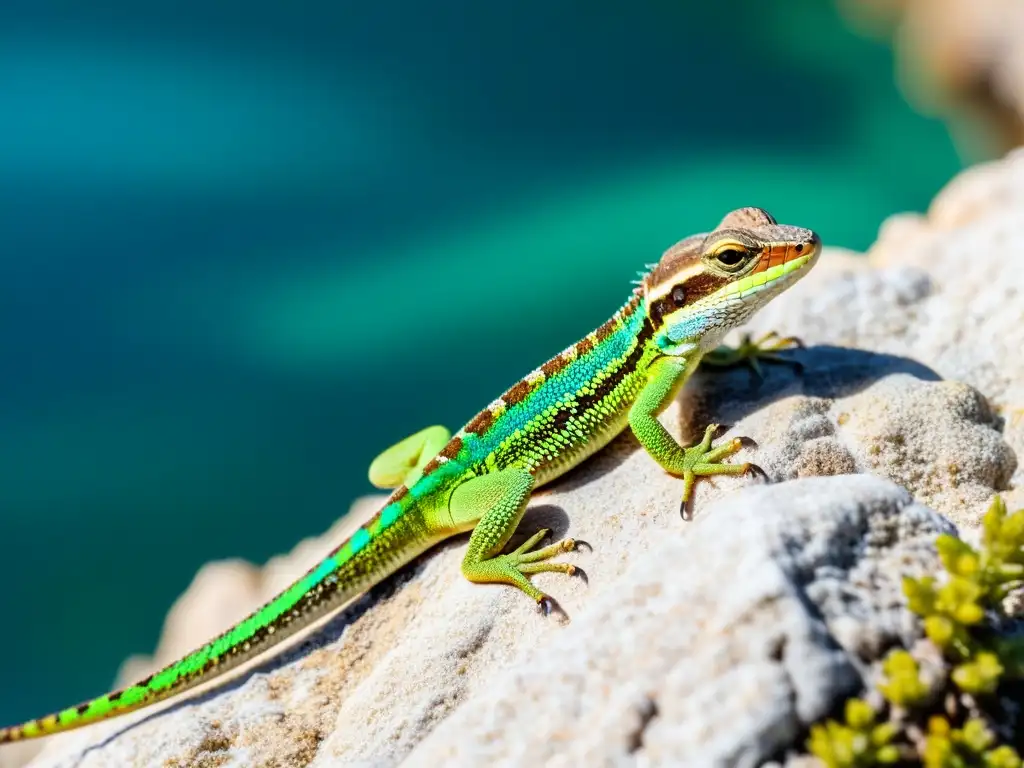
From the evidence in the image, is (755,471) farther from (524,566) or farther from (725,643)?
(725,643)

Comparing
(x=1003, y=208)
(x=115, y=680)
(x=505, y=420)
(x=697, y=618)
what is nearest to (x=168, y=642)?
(x=115, y=680)

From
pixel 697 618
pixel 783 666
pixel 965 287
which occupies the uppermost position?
pixel 965 287

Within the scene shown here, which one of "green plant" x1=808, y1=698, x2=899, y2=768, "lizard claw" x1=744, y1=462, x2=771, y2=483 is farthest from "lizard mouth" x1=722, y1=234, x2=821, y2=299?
"green plant" x1=808, y1=698, x2=899, y2=768

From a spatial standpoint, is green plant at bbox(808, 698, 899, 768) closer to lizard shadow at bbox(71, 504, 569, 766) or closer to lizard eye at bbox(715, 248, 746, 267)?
lizard shadow at bbox(71, 504, 569, 766)

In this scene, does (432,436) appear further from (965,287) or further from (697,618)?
(965,287)

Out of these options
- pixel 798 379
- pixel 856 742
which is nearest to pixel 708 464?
pixel 798 379

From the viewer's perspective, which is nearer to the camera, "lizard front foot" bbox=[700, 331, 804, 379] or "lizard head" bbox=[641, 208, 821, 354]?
"lizard head" bbox=[641, 208, 821, 354]
